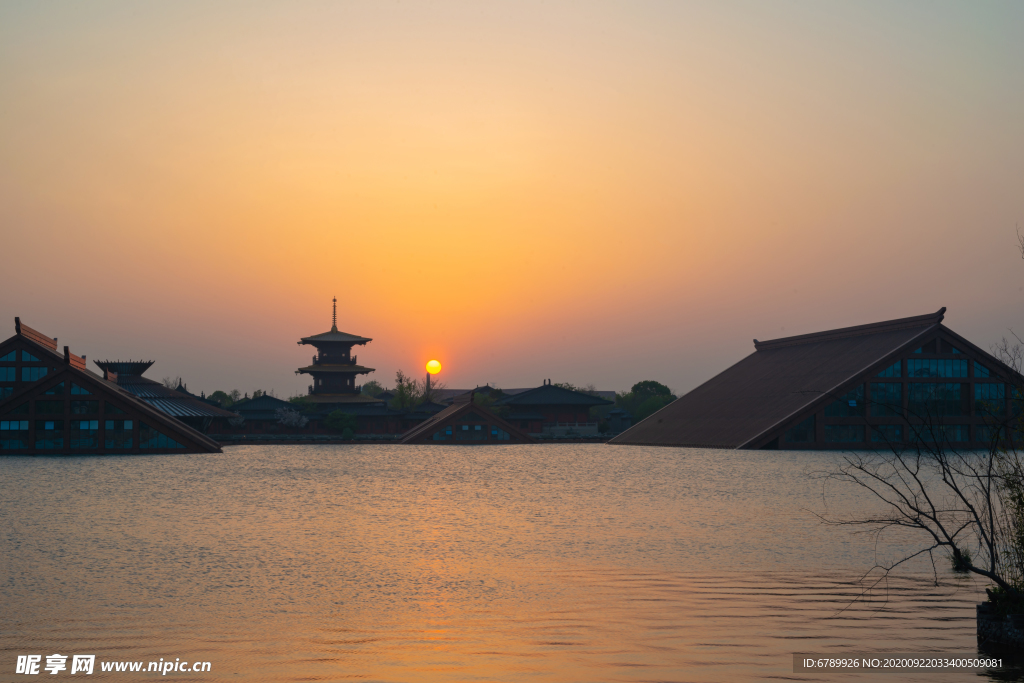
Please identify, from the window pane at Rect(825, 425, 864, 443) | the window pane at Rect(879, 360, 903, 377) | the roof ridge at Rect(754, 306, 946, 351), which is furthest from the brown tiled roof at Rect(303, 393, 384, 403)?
the window pane at Rect(879, 360, 903, 377)

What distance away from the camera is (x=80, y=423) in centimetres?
7444

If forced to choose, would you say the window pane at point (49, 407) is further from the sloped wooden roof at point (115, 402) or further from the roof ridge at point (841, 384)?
the roof ridge at point (841, 384)

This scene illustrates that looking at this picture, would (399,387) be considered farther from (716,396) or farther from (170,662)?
(170,662)

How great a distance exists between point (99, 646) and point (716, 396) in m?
83.6

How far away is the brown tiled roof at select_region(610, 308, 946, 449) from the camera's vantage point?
75.5 m

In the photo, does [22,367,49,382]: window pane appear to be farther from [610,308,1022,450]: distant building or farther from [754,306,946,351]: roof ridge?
[754,306,946,351]: roof ridge

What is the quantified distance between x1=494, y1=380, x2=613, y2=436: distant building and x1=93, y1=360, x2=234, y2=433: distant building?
35.2 meters

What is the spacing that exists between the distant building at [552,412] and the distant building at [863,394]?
25670mm

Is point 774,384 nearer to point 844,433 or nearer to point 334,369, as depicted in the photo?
point 844,433

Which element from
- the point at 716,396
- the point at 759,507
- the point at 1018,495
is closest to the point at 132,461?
the point at 759,507

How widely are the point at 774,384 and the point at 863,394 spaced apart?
13.8 metres

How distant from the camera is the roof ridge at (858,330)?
77.8 metres

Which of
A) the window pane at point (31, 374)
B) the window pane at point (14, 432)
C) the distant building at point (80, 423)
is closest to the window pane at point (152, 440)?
the distant building at point (80, 423)

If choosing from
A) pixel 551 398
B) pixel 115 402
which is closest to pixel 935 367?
pixel 551 398
